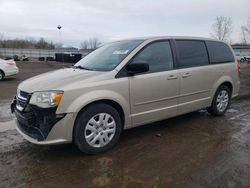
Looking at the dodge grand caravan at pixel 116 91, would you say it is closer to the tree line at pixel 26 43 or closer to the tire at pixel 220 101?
the tire at pixel 220 101

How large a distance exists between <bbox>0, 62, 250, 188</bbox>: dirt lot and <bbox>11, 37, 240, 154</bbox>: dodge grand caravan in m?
0.33

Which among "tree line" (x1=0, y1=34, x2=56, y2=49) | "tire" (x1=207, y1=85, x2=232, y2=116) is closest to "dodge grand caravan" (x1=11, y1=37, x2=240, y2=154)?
"tire" (x1=207, y1=85, x2=232, y2=116)

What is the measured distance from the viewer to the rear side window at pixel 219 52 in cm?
564

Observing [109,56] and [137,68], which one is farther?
[109,56]

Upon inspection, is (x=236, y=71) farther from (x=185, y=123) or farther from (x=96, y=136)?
(x=96, y=136)

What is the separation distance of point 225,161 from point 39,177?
8.24 feet

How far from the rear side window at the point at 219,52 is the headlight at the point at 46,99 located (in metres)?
3.54

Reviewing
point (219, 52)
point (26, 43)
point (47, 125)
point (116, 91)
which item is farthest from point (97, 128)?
point (26, 43)

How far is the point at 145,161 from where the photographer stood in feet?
12.0

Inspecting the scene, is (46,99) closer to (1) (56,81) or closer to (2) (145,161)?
(1) (56,81)

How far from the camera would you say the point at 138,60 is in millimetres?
4309

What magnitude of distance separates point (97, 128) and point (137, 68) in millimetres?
1113

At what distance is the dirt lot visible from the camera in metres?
3.12

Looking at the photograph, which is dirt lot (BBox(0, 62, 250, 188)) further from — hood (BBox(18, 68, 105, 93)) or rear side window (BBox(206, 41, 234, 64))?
rear side window (BBox(206, 41, 234, 64))
